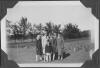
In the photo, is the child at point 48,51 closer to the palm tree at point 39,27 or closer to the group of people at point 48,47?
the group of people at point 48,47

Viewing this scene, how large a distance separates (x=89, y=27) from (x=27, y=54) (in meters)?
0.51

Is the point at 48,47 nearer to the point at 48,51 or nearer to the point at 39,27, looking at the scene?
the point at 48,51

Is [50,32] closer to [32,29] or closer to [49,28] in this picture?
[49,28]

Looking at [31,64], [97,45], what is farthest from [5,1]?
[97,45]

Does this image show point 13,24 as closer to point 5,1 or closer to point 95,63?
point 5,1

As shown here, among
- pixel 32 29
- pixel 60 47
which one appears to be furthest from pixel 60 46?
pixel 32 29

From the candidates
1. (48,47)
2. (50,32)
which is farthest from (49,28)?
(48,47)

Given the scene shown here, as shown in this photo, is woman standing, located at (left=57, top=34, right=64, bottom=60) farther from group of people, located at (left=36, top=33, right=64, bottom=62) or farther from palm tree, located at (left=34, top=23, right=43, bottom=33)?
palm tree, located at (left=34, top=23, right=43, bottom=33)

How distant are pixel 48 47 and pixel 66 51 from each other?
14 cm

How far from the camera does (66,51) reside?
4.81ft

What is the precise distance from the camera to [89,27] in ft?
4.80

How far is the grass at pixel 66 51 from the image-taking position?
145cm

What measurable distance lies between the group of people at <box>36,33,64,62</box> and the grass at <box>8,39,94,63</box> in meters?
0.03

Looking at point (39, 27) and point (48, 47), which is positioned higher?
point (39, 27)
